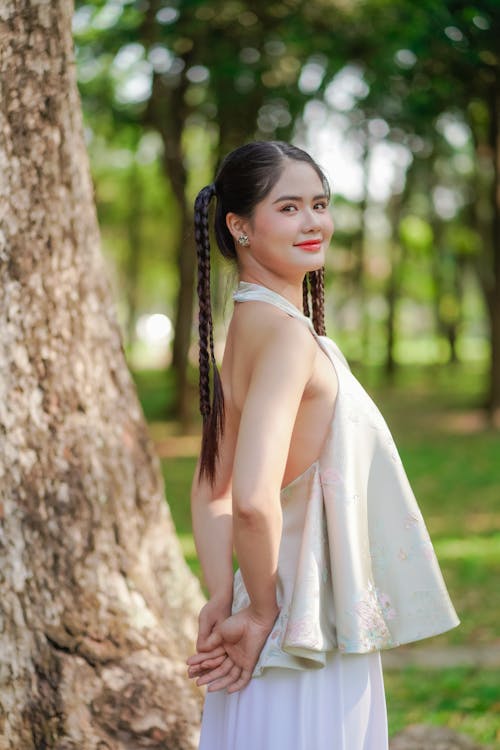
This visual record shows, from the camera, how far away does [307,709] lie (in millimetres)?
2271

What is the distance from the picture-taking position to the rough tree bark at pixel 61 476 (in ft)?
10.7

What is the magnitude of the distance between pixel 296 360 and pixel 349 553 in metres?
0.46

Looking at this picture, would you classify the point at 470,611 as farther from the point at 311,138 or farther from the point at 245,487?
the point at 311,138

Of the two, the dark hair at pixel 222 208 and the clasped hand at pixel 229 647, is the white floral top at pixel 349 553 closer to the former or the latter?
the clasped hand at pixel 229 647

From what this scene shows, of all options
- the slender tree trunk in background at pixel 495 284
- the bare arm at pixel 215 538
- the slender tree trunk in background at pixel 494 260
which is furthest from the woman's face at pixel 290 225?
the slender tree trunk in background at pixel 495 284

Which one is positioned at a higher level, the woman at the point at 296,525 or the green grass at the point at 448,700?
the woman at the point at 296,525

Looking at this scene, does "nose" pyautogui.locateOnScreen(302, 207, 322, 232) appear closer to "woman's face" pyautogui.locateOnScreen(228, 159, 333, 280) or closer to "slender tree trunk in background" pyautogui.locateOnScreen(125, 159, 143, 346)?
"woman's face" pyautogui.locateOnScreen(228, 159, 333, 280)

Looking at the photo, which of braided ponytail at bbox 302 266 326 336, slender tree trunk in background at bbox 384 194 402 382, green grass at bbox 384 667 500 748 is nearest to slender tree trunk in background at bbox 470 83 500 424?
slender tree trunk in background at bbox 384 194 402 382

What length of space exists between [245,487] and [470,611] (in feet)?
17.4

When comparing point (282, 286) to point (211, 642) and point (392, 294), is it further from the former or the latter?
point (392, 294)

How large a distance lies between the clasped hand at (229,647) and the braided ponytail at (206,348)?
352 mm

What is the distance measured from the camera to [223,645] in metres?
2.33

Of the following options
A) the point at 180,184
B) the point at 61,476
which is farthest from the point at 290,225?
the point at 180,184

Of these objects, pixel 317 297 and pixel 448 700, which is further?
pixel 448 700
